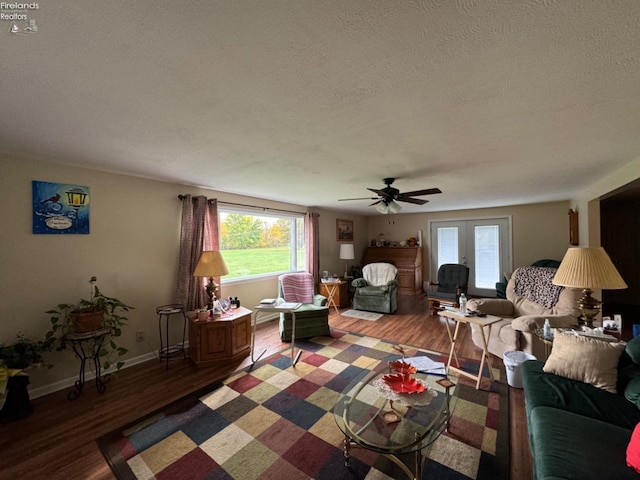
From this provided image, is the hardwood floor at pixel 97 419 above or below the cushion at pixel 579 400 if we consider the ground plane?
below

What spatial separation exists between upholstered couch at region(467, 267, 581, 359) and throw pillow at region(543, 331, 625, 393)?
0.73 meters

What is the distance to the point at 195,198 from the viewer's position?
3377 millimetres

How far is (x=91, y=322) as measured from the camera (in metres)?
Result: 2.36

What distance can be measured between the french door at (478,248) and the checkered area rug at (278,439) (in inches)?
173

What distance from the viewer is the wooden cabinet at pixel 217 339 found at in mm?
2900

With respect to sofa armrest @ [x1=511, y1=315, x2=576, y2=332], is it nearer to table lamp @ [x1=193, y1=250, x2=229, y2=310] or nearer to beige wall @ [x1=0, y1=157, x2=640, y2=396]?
beige wall @ [x1=0, y1=157, x2=640, y2=396]

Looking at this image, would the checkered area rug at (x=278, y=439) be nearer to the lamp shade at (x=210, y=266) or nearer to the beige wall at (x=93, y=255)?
the lamp shade at (x=210, y=266)

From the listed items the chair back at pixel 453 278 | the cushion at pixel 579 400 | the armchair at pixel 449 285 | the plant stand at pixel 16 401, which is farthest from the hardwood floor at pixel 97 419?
the chair back at pixel 453 278

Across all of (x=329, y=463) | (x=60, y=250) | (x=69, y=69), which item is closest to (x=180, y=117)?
(x=69, y=69)

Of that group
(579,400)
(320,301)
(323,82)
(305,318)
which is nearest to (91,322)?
(305,318)

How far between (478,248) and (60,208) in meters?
7.44

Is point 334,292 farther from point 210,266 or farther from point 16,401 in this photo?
point 16,401

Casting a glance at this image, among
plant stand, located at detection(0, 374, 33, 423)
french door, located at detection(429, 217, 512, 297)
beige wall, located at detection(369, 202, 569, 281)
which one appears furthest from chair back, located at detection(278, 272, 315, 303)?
beige wall, located at detection(369, 202, 569, 281)

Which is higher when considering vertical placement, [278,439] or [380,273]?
[380,273]
